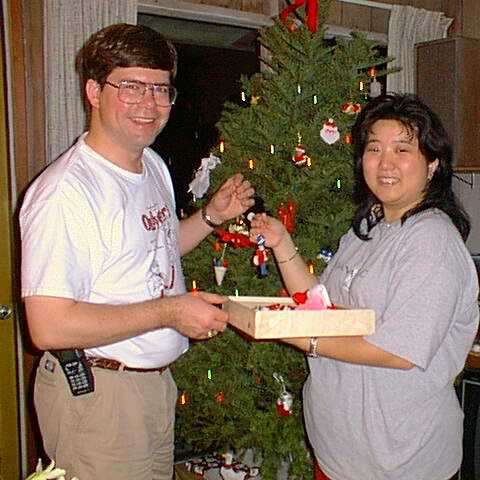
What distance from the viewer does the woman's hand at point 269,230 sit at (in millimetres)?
1884

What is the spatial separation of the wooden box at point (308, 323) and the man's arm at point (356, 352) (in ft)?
0.24

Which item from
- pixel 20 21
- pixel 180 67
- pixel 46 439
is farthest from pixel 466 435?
pixel 20 21

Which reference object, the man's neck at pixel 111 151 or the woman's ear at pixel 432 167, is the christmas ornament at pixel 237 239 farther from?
the woman's ear at pixel 432 167

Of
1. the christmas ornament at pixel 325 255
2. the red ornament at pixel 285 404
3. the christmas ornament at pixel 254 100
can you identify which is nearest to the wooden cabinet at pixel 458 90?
the christmas ornament at pixel 254 100

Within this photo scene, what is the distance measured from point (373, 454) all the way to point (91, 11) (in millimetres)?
2283

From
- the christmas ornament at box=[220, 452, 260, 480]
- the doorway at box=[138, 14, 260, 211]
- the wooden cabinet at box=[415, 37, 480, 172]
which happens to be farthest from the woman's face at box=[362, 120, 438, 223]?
the wooden cabinet at box=[415, 37, 480, 172]

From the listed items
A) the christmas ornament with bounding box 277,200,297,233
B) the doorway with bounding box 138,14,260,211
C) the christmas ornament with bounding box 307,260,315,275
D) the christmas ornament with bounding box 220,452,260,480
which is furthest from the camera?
the doorway with bounding box 138,14,260,211

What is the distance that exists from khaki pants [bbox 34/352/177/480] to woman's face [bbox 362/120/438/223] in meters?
0.86

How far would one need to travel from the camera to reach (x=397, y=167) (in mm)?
1576

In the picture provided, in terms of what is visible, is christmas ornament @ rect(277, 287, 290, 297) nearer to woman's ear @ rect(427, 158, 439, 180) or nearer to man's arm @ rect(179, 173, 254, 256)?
man's arm @ rect(179, 173, 254, 256)

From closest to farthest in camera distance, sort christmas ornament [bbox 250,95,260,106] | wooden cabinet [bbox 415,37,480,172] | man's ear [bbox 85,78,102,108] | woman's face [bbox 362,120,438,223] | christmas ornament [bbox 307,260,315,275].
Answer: woman's face [bbox 362,120,438,223], man's ear [bbox 85,78,102,108], christmas ornament [bbox 307,260,315,275], christmas ornament [bbox 250,95,260,106], wooden cabinet [bbox 415,37,480,172]

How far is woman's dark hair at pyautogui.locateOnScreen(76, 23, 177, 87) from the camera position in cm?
163

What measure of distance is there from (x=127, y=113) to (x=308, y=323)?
0.79 m

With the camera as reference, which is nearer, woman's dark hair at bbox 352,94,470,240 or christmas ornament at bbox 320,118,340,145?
woman's dark hair at bbox 352,94,470,240
